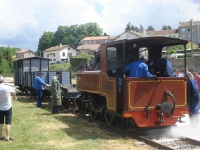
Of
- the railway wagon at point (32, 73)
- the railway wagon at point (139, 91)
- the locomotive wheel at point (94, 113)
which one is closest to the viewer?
the railway wagon at point (139, 91)

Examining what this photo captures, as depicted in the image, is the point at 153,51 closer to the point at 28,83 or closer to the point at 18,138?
the point at 18,138

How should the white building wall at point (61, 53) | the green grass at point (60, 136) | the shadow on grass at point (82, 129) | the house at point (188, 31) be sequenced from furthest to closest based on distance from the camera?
the house at point (188, 31), the white building wall at point (61, 53), the shadow on grass at point (82, 129), the green grass at point (60, 136)

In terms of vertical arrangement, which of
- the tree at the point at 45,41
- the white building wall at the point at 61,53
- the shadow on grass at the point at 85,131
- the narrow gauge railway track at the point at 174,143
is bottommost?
the shadow on grass at the point at 85,131

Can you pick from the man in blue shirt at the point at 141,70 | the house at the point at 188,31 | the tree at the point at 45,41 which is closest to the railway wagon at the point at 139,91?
the man in blue shirt at the point at 141,70

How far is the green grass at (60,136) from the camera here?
7.70m

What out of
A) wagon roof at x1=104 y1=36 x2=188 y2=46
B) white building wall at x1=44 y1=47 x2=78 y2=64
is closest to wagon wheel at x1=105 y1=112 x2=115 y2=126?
wagon roof at x1=104 y1=36 x2=188 y2=46

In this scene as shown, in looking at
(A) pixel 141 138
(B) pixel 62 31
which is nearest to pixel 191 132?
(A) pixel 141 138

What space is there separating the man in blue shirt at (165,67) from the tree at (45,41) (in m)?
118

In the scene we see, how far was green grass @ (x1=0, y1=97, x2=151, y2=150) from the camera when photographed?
303 inches

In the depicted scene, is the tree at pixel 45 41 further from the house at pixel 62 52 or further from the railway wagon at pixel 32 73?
the railway wagon at pixel 32 73

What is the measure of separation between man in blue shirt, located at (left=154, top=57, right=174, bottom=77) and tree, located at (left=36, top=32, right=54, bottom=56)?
117946 mm

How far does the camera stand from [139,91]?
27.4 ft

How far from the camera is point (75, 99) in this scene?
13930mm

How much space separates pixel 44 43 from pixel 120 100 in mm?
120647
